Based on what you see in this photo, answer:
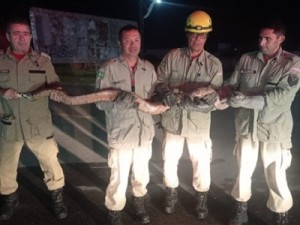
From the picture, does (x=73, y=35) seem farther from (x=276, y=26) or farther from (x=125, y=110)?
(x=276, y=26)

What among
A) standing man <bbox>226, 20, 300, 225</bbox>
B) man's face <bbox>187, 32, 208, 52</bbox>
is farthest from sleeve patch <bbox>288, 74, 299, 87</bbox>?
man's face <bbox>187, 32, 208, 52</bbox>

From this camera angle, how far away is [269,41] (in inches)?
135

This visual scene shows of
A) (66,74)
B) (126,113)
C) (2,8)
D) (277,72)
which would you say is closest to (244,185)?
(277,72)

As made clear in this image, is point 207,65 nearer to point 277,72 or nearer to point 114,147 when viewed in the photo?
point 277,72

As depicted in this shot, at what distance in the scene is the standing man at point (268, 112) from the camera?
3.40 meters

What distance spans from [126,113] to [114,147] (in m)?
Result: 0.39

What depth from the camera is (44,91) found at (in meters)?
3.77

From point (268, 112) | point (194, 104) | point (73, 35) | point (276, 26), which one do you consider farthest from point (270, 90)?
point (73, 35)

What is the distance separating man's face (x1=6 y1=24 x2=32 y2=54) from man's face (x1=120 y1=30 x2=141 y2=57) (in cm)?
104

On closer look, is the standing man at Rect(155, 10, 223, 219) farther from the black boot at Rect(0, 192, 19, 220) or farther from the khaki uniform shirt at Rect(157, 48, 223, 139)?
the black boot at Rect(0, 192, 19, 220)

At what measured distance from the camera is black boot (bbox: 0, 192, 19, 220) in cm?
398

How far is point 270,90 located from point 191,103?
2.66 feet

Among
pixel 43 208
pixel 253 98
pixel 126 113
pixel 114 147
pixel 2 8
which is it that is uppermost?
pixel 2 8

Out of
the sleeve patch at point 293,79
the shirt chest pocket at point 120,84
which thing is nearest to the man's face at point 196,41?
the shirt chest pocket at point 120,84
